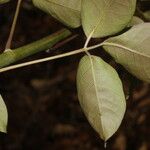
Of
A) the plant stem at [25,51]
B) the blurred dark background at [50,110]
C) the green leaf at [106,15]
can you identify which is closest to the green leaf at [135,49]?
the green leaf at [106,15]

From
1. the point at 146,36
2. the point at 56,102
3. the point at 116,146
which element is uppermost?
the point at 146,36

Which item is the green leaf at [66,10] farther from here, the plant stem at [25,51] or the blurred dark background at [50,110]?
the blurred dark background at [50,110]

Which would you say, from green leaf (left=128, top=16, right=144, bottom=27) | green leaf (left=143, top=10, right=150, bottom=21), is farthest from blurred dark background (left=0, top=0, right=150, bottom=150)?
green leaf (left=128, top=16, right=144, bottom=27)

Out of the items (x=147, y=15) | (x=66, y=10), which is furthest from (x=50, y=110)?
(x=66, y=10)

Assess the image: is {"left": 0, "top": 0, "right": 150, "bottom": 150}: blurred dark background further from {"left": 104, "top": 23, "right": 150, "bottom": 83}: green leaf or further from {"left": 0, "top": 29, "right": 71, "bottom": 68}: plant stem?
{"left": 104, "top": 23, "right": 150, "bottom": 83}: green leaf

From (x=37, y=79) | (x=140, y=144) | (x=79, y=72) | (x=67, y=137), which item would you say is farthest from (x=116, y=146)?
(x=79, y=72)

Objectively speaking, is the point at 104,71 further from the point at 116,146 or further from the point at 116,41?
the point at 116,146
